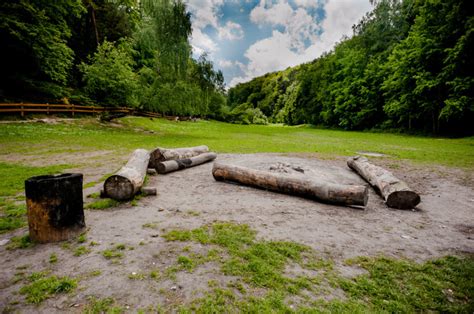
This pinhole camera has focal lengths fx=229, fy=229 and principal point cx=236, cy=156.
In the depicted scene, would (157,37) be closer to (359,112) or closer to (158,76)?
(158,76)

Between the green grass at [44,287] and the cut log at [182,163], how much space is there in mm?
5060

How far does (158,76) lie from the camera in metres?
19.1

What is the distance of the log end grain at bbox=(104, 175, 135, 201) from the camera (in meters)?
4.84

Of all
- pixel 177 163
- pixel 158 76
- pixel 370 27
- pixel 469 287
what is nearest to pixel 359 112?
pixel 370 27

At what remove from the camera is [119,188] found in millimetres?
4840

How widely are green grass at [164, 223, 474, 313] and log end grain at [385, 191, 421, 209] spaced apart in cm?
209

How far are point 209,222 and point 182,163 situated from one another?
449 centimetres

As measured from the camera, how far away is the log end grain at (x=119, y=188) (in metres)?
4.84

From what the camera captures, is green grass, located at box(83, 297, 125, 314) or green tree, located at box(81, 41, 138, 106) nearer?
green grass, located at box(83, 297, 125, 314)

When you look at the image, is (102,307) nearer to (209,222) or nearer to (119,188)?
(209,222)

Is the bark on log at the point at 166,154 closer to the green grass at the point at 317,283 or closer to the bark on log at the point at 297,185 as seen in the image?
the bark on log at the point at 297,185

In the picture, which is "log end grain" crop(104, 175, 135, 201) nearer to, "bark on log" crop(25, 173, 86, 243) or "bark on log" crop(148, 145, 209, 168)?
"bark on log" crop(25, 173, 86, 243)

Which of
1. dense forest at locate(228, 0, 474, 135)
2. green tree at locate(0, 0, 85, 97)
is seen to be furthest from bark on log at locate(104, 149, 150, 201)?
dense forest at locate(228, 0, 474, 135)

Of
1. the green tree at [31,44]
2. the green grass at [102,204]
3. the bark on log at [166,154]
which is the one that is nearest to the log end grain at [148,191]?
the green grass at [102,204]
